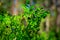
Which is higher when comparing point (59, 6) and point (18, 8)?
point (59, 6)

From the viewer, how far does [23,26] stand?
5.33m

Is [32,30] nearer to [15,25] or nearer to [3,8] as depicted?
[15,25]

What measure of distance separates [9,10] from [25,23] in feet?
6.67

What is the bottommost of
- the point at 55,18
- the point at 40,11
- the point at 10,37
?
the point at 10,37

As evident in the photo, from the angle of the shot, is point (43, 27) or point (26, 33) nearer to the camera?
point (43, 27)

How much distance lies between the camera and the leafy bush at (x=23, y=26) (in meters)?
5.22

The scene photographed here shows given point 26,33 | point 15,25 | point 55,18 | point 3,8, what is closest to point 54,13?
point 55,18

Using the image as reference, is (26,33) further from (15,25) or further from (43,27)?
(43,27)

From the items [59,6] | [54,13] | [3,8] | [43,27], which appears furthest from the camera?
[3,8]

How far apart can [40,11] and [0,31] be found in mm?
1095

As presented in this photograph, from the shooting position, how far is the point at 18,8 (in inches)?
288

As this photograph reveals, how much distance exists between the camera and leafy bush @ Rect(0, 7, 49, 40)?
5222 millimetres

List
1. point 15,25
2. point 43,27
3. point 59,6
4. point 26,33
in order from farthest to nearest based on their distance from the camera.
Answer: point 15,25
point 26,33
point 43,27
point 59,6

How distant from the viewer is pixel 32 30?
5297 mm
